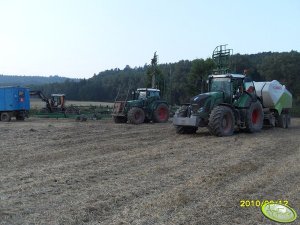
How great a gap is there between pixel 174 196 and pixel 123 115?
16172 millimetres

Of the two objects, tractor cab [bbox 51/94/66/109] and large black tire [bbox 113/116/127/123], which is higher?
tractor cab [bbox 51/94/66/109]

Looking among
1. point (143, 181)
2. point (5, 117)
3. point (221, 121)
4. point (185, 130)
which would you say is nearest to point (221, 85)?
point (221, 121)

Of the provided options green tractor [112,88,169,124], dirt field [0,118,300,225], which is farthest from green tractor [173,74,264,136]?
green tractor [112,88,169,124]

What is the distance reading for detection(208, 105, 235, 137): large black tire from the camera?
48.2ft

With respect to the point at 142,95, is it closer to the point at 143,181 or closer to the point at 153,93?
the point at 153,93

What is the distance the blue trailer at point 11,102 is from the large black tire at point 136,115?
30.0 feet

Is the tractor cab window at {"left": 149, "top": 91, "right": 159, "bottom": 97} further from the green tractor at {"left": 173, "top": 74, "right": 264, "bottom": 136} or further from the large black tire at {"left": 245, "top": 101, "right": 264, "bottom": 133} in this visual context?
the large black tire at {"left": 245, "top": 101, "right": 264, "bottom": 133}

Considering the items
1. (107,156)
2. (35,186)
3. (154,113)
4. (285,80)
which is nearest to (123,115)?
(154,113)

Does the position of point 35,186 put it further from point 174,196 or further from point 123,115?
point 123,115

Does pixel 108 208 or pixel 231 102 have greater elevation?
pixel 231 102

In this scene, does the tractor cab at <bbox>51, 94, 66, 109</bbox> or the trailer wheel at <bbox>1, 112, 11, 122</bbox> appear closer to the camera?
the trailer wheel at <bbox>1, 112, 11, 122</bbox>

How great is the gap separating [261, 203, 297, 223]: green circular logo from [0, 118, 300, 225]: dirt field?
12cm

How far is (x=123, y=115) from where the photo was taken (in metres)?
22.5

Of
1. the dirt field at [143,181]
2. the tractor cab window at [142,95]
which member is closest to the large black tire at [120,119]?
the tractor cab window at [142,95]
